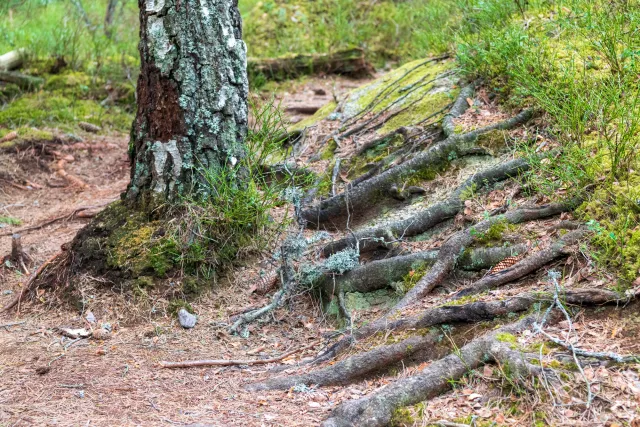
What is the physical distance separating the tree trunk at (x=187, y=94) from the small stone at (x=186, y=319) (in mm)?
832

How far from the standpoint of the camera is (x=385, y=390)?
3002 millimetres

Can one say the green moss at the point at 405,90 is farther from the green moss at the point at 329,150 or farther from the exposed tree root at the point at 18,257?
the exposed tree root at the point at 18,257

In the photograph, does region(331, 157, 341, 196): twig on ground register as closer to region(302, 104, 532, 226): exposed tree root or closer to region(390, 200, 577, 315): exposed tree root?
region(302, 104, 532, 226): exposed tree root

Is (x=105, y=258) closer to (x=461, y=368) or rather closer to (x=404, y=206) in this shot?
(x=404, y=206)

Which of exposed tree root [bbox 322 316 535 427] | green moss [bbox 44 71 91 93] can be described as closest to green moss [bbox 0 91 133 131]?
green moss [bbox 44 71 91 93]

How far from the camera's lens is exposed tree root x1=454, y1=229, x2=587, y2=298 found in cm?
341

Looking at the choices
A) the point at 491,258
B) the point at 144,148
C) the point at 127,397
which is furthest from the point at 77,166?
the point at 491,258

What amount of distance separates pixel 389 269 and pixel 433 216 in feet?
1.81

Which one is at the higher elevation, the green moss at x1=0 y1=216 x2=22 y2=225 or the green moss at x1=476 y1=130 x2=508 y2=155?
the green moss at x1=476 y1=130 x2=508 y2=155

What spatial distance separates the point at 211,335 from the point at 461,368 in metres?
1.74

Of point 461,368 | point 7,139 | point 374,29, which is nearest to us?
point 461,368

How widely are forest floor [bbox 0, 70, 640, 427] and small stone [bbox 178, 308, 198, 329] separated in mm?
46

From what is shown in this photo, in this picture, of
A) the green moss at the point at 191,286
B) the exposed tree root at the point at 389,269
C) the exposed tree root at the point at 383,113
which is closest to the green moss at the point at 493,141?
the exposed tree root at the point at 389,269

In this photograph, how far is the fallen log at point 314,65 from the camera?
9758mm
